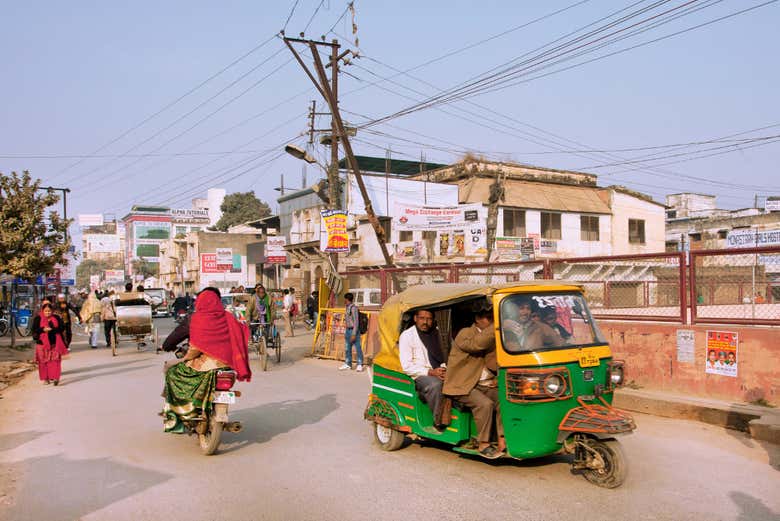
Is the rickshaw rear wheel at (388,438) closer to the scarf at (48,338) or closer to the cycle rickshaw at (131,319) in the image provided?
the scarf at (48,338)

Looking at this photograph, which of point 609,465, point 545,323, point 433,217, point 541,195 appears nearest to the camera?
point 609,465

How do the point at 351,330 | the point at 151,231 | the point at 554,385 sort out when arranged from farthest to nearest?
1. the point at 151,231
2. the point at 351,330
3. the point at 554,385

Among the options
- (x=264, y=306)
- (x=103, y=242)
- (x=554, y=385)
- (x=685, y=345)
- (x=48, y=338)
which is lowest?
(x=48, y=338)

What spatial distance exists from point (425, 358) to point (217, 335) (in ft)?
7.76

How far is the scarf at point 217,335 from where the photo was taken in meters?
7.54

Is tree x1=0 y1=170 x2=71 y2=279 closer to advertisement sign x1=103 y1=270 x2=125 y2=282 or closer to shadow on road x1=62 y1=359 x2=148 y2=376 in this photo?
shadow on road x1=62 y1=359 x2=148 y2=376

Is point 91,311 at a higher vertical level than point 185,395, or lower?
higher

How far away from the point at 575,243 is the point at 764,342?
1280 inches

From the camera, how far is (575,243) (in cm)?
4062

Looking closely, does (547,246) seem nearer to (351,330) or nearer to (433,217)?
(433,217)

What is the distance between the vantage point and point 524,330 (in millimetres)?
6281

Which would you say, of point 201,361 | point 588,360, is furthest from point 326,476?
point 588,360

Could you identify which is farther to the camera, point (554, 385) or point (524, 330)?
point (524, 330)

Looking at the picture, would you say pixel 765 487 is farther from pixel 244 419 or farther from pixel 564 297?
pixel 244 419
